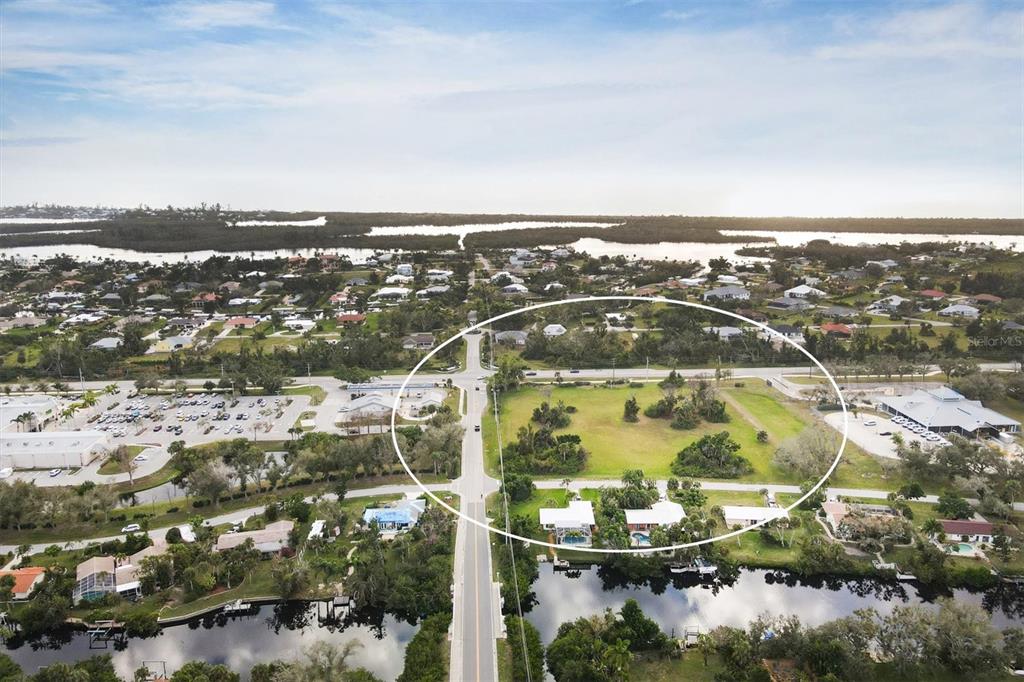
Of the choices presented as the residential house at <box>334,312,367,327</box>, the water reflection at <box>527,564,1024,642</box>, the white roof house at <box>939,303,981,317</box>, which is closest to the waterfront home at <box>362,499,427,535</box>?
the water reflection at <box>527,564,1024,642</box>

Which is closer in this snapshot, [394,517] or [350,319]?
[394,517]

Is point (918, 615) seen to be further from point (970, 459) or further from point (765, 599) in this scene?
point (970, 459)

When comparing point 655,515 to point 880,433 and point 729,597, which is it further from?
point 880,433

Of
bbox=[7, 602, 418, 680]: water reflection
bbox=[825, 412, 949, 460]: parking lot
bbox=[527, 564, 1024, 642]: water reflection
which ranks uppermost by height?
bbox=[825, 412, 949, 460]: parking lot

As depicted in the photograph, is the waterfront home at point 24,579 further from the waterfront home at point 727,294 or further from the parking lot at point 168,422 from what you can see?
the waterfront home at point 727,294

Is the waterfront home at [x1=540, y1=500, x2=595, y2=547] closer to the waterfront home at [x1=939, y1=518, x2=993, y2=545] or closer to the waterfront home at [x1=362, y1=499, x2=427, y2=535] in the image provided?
the waterfront home at [x1=362, y1=499, x2=427, y2=535]

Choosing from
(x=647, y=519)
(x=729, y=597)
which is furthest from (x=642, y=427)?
(x=729, y=597)
